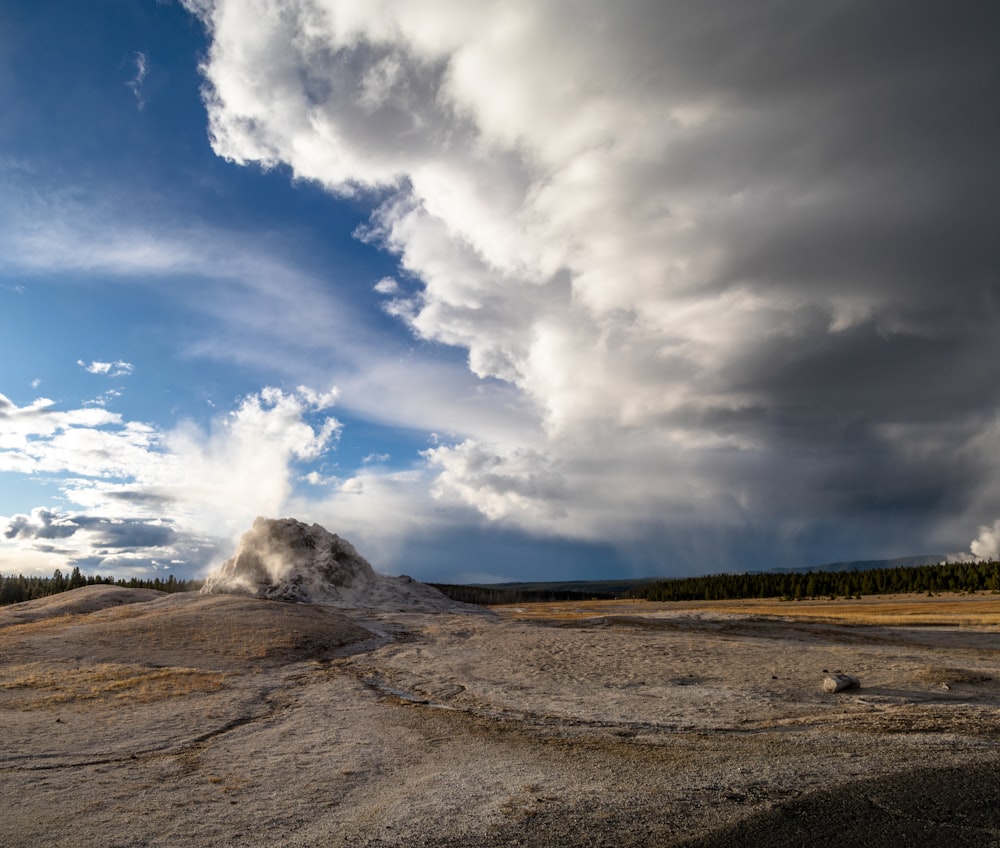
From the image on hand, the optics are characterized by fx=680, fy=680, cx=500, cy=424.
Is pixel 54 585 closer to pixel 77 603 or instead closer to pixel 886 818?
pixel 77 603

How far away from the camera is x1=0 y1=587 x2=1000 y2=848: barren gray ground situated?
7.48 m

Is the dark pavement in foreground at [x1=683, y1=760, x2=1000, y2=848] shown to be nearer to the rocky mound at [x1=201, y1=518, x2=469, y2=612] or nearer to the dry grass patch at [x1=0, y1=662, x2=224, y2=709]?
the dry grass patch at [x1=0, y1=662, x2=224, y2=709]

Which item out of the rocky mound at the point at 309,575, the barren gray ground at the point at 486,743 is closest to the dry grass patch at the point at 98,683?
the barren gray ground at the point at 486,743

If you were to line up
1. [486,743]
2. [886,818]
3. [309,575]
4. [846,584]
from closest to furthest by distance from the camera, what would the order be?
[886,818], [486,743], [309,575], [846,584]

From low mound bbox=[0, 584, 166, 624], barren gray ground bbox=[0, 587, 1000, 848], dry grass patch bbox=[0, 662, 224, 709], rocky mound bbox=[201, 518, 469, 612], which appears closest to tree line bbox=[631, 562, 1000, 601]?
rocky mound bbox=[201, 518, 469, 612]

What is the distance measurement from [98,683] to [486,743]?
11774 millimetres

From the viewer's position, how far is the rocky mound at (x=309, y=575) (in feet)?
130

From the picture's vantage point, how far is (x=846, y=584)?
115 m

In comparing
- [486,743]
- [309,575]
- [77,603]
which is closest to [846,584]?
[309,575]

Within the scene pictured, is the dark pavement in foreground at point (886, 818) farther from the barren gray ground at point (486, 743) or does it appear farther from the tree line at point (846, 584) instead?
the tree line at point (846, 584)

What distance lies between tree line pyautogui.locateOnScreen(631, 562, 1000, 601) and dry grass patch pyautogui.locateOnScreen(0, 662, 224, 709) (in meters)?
108

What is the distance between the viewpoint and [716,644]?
23594 millimetres

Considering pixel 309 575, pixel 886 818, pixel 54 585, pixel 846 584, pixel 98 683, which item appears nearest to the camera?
pixel 886 818

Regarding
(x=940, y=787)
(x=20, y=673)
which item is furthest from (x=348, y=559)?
(x=940, y=787)
